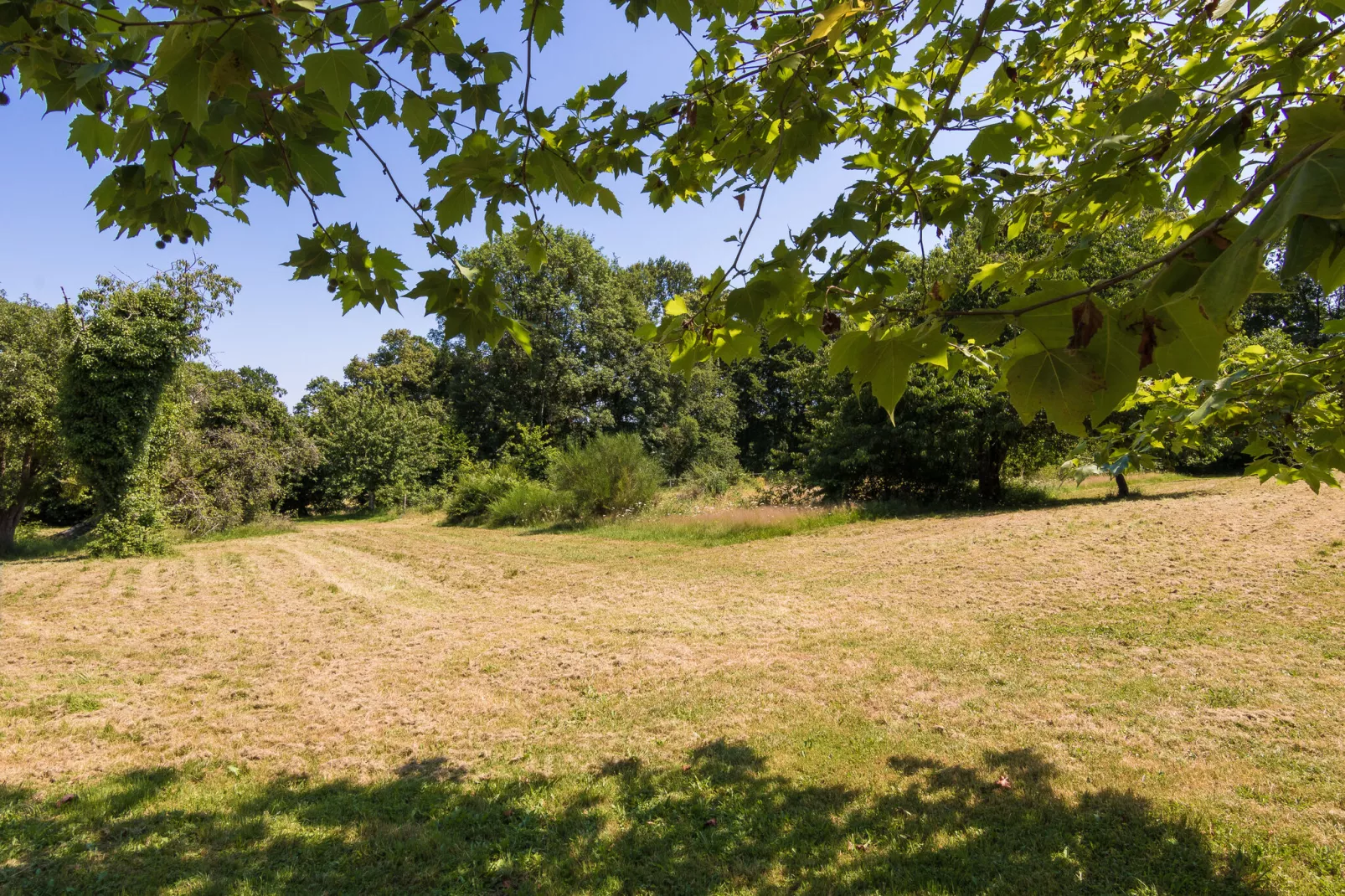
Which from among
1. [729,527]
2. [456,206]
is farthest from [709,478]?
[456,206]

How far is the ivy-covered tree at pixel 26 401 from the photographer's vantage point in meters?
12.7

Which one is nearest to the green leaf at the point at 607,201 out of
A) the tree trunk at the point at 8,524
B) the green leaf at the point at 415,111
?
Answer: the green leaf at the point at 415,111

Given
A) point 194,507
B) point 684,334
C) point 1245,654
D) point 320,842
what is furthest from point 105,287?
point 1245,654

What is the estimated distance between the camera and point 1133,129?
1848 millimetres

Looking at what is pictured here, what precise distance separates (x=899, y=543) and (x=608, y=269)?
21675 mm

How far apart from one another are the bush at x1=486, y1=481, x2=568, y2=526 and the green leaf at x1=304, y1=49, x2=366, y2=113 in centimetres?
1464

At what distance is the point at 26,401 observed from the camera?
12.7 metres

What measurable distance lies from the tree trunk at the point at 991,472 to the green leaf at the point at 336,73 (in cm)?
1524

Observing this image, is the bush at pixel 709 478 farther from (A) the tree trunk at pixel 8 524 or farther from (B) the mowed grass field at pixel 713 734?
(A) the tree trunk at pixel 8 524

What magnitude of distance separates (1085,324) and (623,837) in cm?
294

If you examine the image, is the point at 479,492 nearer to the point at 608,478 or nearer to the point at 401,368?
the point at 608,478

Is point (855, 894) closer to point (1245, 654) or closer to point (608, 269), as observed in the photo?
point (1245, 654)

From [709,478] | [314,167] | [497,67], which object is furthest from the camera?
[709,478]

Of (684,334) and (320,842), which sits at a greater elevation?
(684,334)
